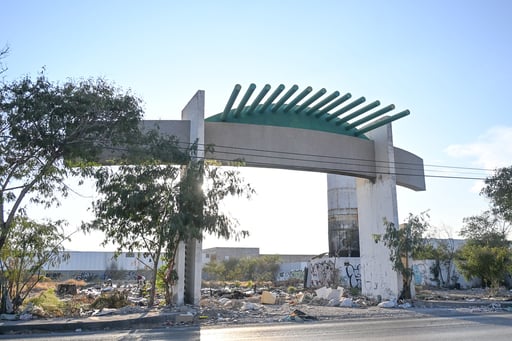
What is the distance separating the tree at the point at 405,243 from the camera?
73.8 feet

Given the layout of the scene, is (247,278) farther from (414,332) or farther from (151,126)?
(414,332)

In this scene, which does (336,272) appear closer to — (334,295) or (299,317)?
Result: (334,295)

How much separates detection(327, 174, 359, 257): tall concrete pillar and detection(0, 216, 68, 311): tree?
90.3 ft

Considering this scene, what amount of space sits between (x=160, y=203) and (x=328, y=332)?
8197 millimetres

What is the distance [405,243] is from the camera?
22.5 metres

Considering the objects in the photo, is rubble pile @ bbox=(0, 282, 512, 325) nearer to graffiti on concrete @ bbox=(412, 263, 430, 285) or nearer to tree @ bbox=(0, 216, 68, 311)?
tree @ bbox=(0, 216, 68, 311)

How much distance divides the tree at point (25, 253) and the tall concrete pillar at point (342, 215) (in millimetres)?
27537

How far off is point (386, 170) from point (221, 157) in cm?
854

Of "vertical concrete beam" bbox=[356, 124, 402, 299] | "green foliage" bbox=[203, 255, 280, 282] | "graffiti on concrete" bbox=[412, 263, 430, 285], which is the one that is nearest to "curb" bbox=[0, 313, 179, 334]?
"vertical concrete beam" bbox=[356, 124, 402, 299]

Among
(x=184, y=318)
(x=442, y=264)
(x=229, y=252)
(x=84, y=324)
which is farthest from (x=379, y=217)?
(x=229, y=252)

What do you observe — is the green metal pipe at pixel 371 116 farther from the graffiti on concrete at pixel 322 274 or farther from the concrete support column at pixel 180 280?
the graffiti on concrete at pixel 322 274

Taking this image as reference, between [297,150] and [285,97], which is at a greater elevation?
[285,97]

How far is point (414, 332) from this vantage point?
1167 centimetres

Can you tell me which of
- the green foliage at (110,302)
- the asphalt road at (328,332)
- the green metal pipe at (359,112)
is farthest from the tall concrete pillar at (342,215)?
the asphalt road at (328,332)
